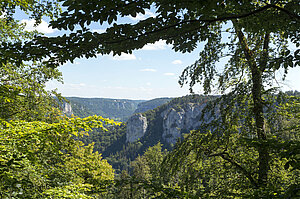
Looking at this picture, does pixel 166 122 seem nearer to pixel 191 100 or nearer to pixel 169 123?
pixel 169 123

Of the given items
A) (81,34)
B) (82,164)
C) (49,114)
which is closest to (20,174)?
(81,34)

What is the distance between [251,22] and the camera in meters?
2.71

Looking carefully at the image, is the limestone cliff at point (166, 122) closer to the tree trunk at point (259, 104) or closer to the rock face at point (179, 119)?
the rock face at point (179, 119)

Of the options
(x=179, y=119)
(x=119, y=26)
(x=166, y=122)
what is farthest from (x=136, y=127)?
(x=119, y=26)

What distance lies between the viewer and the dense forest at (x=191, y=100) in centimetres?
218

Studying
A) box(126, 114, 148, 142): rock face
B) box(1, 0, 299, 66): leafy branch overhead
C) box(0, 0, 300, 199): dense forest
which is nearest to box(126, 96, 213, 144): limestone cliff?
box(126, 114, 148, 142): rock face

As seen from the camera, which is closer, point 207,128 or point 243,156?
point 207,128

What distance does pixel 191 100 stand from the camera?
541 cm

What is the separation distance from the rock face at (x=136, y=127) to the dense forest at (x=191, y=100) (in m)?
169

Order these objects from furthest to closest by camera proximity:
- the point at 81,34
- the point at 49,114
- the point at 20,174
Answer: the point at 49,114 → the point at 20,174 → the point at 81,34

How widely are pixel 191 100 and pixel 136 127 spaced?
176 meters

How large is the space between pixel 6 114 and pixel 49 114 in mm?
1878

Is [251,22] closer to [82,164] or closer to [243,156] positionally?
[243,156]

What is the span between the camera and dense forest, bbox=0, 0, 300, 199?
2.18 m
